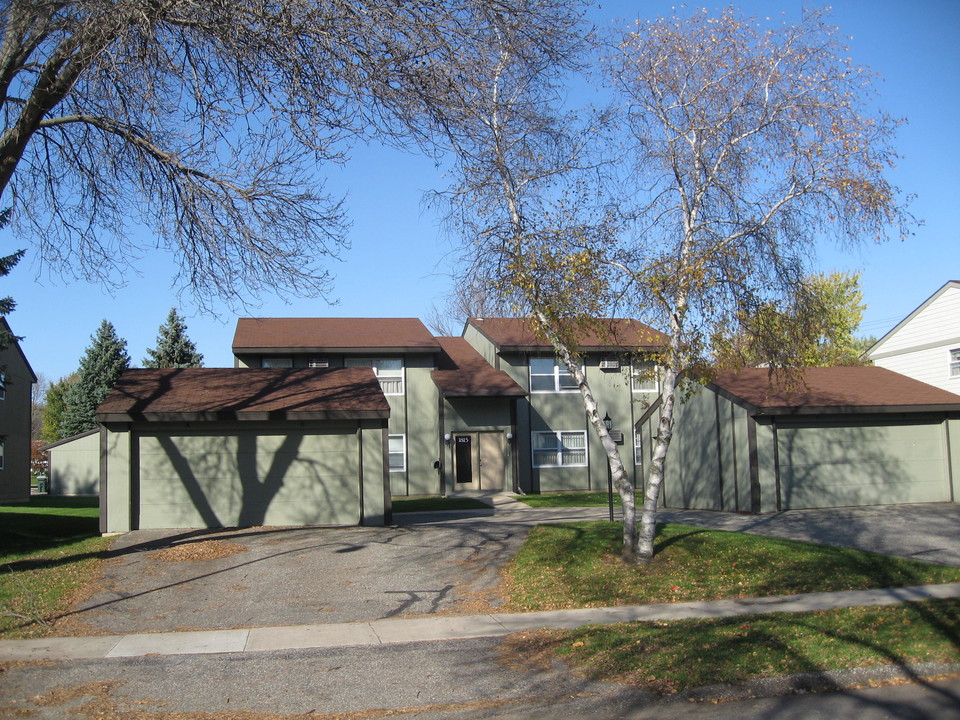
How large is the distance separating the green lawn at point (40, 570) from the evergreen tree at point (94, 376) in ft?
101

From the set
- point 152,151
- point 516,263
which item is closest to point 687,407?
point 516,263

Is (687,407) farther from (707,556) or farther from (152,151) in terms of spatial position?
(152,151)

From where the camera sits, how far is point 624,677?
7.77m

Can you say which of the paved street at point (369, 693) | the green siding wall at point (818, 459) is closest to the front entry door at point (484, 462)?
the green siding wall at point (818, 459)

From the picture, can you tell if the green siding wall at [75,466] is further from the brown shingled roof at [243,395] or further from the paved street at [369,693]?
the paved street at [369,693]

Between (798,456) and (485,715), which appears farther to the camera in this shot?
(798,456)

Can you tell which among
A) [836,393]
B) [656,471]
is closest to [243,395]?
[656,471]

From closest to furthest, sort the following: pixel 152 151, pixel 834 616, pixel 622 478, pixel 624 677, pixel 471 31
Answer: pixel 624 677
pixel 834 616
pixel 471 31
pixel 152 151
pixel 622 478

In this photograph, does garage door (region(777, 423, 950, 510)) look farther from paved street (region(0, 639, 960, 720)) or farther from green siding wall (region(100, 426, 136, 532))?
green siding wall (region(100, 426, 136, 532))

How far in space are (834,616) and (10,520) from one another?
19.3 meters

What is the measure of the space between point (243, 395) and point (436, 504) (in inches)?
359

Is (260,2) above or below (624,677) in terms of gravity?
above

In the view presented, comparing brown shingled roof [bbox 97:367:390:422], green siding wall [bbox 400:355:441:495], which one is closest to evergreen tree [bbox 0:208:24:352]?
brown shingled roof [bbox 97:367:390:422]

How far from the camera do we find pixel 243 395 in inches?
711
